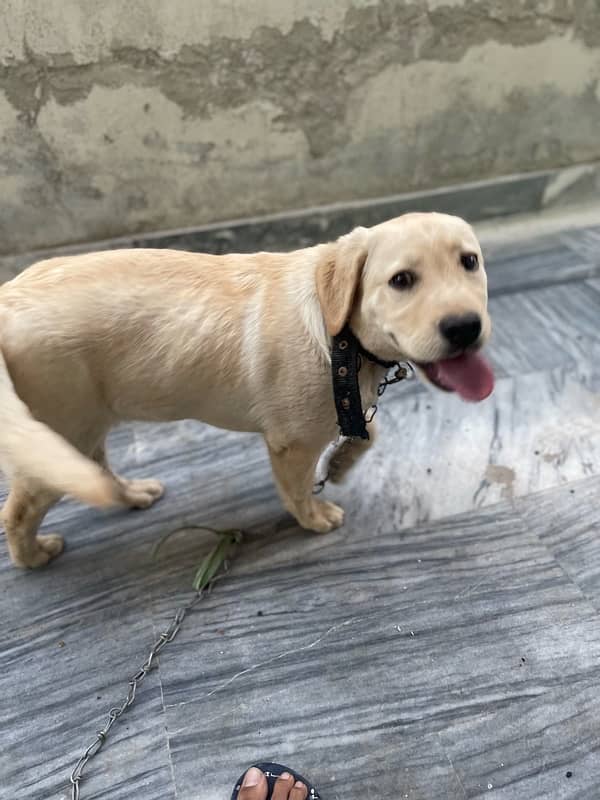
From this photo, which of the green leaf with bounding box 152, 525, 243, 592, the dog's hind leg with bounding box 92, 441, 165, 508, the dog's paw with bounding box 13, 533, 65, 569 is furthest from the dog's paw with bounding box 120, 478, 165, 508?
the dog's paw with bounding box 13, 533, 65, 569

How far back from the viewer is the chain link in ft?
5.10

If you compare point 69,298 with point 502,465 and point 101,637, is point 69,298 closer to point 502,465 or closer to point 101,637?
point 101,637

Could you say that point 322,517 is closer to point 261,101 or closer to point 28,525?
point 28,525

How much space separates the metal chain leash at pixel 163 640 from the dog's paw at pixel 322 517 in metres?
0.28

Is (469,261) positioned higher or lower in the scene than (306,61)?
lower

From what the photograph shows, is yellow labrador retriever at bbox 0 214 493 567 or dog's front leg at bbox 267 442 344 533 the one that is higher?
yellow labrador retriever at bbox 0 214 493 567

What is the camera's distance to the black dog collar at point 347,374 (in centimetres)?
156

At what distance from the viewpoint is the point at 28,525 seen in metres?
1.84

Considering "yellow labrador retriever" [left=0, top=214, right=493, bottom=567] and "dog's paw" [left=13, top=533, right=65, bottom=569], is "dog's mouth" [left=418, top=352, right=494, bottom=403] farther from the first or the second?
"dog's paw" [left=13, top=533, right=65, bottom=569]

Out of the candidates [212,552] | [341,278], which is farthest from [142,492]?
[341,278]

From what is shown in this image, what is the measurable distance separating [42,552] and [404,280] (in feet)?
5.20

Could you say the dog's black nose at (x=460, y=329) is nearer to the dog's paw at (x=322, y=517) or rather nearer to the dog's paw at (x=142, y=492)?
the dog's paw at (x=322, y=517)

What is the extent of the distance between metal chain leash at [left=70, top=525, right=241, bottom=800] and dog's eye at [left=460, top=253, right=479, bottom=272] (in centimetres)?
127

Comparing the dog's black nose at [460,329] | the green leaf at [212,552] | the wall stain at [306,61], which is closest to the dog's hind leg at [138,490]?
the green leaf at [212,552]
